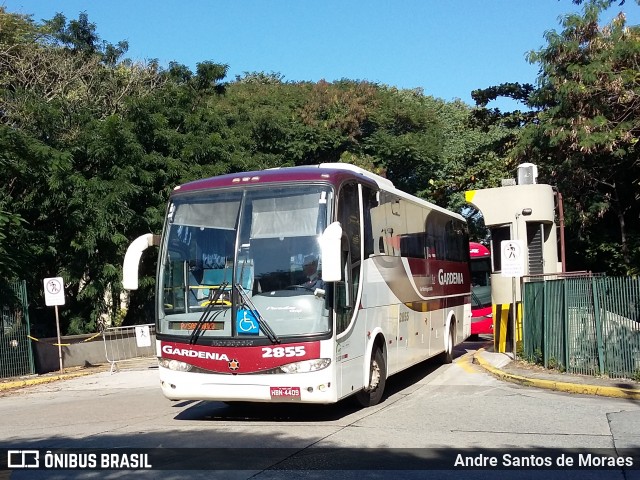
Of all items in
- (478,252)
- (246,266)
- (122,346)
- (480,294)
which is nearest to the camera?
(246,266)

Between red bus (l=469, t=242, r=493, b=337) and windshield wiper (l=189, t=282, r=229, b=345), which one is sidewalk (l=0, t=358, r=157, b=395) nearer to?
windshield wiper (l=189, t=282, r=229, b=345)

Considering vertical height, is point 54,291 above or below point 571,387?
above

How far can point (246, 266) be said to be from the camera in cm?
948

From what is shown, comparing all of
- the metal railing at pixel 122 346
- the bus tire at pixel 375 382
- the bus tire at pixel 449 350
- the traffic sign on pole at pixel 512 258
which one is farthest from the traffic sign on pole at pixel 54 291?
the traffic sign on pole at pixel 512 258

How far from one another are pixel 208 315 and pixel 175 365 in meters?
0.93

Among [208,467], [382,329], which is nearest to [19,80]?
[382,329]

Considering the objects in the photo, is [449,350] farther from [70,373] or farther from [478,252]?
[478,252]

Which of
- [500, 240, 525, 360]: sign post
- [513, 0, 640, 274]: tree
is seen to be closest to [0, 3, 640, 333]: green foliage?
[513, 0, 640, 274]: tree

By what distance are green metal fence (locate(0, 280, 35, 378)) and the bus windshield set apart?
10.2 meters

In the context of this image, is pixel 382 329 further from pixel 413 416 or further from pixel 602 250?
pixel 602 250

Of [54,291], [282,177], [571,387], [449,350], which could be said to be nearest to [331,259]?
[282,177]

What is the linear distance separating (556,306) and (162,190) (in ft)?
50.0

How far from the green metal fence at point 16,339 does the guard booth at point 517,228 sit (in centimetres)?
1219

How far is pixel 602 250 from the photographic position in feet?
80.2
